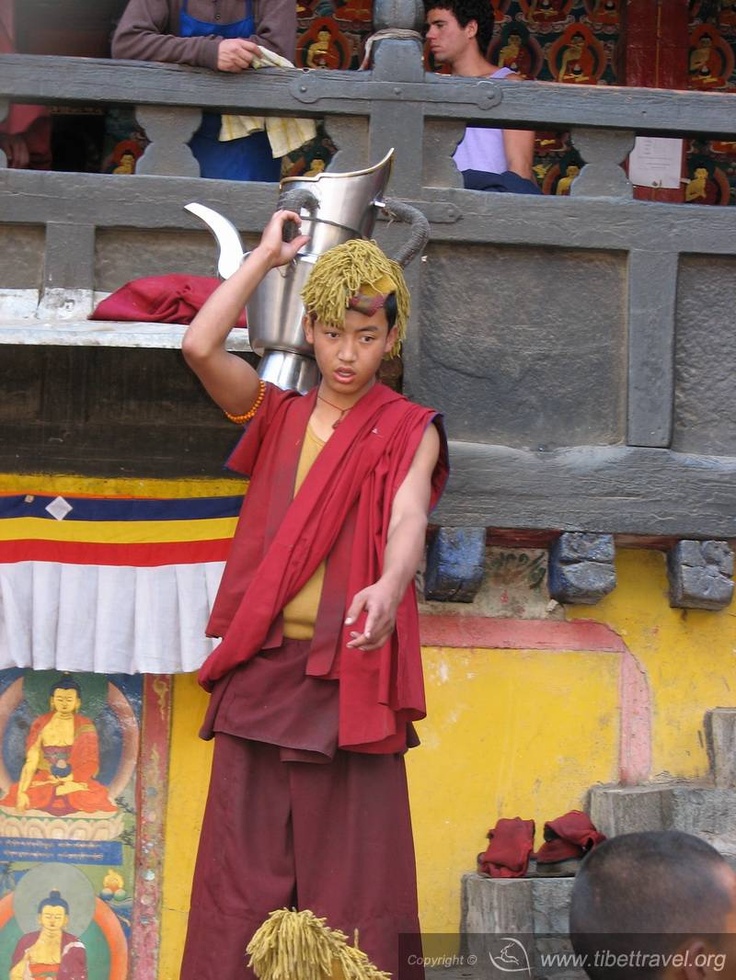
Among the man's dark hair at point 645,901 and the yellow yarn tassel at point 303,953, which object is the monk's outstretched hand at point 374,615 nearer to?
the yellow yarn tassel at point 303,953

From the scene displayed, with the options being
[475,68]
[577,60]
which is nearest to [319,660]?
[475,68]

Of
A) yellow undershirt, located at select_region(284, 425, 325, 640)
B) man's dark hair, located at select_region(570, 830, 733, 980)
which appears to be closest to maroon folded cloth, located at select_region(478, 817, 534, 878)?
yellow undershirt, located at select_region(284, 425, 325, 640)

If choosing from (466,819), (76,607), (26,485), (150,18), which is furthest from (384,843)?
(150,18)

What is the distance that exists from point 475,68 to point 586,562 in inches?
71.4

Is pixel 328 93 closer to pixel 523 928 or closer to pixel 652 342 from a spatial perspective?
pixel 652 342

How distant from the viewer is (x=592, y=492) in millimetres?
5176

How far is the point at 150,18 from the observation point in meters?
5.27

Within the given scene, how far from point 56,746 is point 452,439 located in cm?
166

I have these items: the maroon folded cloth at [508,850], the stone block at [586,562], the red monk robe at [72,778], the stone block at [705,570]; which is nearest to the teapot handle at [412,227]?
the stone block at [586,562]

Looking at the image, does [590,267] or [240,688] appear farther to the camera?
[590,267]

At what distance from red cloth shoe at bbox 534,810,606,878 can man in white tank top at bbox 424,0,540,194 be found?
2160 mm

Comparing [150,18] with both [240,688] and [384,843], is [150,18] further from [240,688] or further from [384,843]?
[384,843]

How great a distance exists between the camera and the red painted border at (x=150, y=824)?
5215 millimetres

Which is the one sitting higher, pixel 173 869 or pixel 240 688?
pixel 240 688
